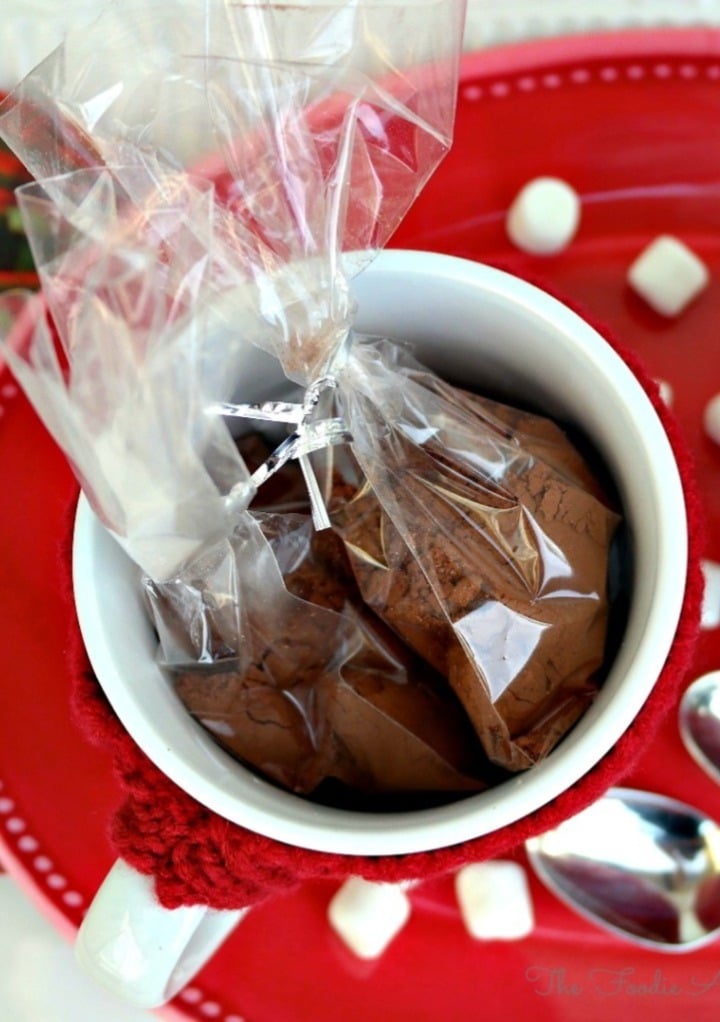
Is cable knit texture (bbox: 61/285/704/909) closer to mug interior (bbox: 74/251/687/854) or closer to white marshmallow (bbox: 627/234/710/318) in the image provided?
mug interior (bbox: 74/251/687/854)

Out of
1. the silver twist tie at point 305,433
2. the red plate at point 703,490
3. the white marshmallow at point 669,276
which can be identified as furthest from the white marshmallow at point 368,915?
the white marshmallow at point 669,276

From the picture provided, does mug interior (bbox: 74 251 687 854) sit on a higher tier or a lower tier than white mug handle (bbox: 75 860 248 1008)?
higher

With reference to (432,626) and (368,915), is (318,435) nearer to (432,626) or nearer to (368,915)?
(432,626)

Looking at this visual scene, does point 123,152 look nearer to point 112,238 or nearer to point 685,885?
point 112,238

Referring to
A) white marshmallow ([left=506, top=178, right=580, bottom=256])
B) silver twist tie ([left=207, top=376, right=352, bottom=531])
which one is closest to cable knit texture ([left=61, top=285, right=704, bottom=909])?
silver twist tie ([left=207, top=376, right=352, bottom=531])

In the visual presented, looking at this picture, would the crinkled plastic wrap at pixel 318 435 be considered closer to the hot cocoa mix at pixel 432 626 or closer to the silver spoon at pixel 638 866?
the hot cocoa mix at pixel 432 626

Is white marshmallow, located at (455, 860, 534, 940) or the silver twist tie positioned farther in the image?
white marshmallow, located at (455, 860, 534, 940)
